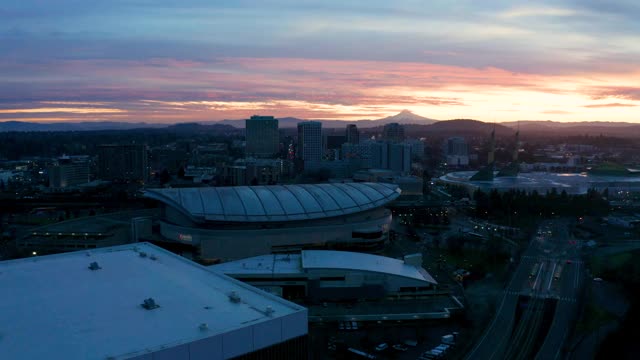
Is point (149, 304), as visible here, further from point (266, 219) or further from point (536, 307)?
point (266, 219)

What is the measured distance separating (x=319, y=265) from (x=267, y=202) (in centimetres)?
343

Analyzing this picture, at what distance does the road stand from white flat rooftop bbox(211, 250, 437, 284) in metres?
1.73

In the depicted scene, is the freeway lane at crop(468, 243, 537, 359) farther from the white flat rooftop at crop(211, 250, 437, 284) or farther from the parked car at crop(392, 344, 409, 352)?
the white flat rooftop at crop(211, 250, 437, 284)

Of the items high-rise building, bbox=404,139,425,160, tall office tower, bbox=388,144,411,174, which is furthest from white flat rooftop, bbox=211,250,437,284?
high-rise building, bbox=404,139,425,160

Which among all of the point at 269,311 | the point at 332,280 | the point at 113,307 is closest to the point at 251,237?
the point at 332,280

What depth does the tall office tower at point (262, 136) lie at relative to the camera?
47.5 metres

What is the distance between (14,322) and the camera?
15.1 feet

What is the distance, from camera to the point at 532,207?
19.4 metres

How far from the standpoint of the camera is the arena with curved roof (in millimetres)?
13070

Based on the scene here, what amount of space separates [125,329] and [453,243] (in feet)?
35.5

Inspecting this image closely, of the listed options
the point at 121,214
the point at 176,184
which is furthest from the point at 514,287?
the point at 176,184

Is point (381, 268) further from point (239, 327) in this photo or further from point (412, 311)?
point (239, 327)

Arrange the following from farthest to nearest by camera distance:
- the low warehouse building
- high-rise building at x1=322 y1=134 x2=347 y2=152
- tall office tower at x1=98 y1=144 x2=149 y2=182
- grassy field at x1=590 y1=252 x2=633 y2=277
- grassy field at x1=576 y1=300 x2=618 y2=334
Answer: high-rise building at x1=322 y1=134 x2=347 y2=152 → tall office tower at x1=98 y1=144 x2=149 y2=182 → grassy field at x1=590 y1=252 x2=633 y2=277 → the low warehouse building → grassy field at x1=576 y1=300 x2=618 y2=334

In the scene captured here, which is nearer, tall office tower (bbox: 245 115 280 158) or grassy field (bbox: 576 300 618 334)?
grassy field (bbox: 576 300 618 334)
